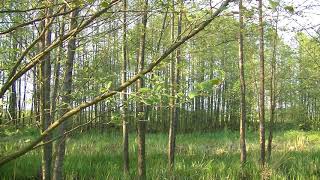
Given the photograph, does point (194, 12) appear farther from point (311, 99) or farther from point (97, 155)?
point (311, 99)

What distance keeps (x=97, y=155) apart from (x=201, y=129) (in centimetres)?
1436

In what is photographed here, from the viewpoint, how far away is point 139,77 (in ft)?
5.35

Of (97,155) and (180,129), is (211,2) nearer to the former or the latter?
(97,155)

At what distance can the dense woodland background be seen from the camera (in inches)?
67.4

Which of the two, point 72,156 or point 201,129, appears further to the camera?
point 201,129

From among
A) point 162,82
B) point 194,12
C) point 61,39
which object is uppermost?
point 194,12

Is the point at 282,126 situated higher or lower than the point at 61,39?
lower

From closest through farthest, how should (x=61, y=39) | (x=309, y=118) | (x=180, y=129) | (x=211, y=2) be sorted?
(x=61, y=39)
(x=211, y=2)
(x=180, y=129)
(x=309, y=118)

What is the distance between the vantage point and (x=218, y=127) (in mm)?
24547

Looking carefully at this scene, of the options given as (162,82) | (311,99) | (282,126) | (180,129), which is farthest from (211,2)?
(311,99)

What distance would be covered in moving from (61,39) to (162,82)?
23.3 inches

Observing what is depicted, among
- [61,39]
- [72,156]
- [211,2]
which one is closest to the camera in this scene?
[61,39]

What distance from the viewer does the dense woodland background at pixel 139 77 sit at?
67.4 inches

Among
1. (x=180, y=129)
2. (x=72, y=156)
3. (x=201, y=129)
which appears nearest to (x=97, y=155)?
(x=72, y=156)
